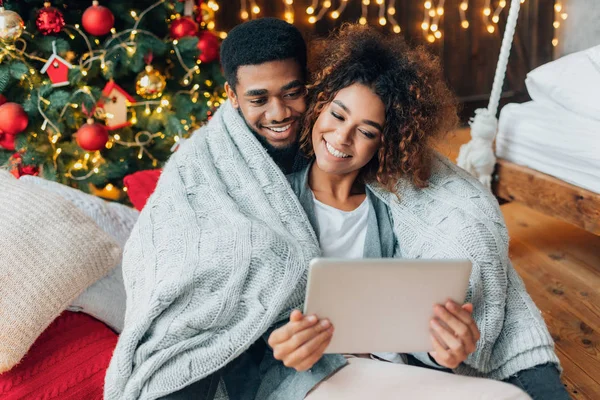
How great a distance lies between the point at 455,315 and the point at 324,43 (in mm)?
692

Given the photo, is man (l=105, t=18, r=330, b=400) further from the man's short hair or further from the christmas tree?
the christmas tree

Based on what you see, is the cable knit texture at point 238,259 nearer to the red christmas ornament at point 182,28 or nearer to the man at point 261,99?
the man at point 261,99

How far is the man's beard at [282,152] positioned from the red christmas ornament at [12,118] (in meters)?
1.20

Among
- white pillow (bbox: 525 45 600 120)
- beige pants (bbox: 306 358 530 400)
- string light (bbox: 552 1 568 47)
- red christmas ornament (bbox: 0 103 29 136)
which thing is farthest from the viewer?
string light (bbox: 552 1 568 47)

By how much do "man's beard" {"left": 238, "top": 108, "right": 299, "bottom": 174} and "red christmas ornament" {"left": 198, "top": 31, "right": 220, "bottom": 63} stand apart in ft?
4.23

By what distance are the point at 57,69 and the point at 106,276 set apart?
116cm

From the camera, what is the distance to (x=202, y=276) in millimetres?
1141

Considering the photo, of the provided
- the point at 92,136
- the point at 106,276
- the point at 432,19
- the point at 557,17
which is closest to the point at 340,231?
the point at 106,276

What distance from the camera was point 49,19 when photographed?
226cm

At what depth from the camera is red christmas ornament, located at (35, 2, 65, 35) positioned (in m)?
2.26

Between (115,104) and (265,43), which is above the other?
(265,43)

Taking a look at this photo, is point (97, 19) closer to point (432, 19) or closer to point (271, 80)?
point (271, 80)

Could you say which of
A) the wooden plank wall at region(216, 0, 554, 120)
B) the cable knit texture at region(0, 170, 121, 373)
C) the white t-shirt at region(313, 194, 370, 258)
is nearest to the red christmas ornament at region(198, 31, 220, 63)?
the wooden plank wall at region(216, 0, 554, 120)

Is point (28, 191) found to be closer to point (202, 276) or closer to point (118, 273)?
point (118, 273)
